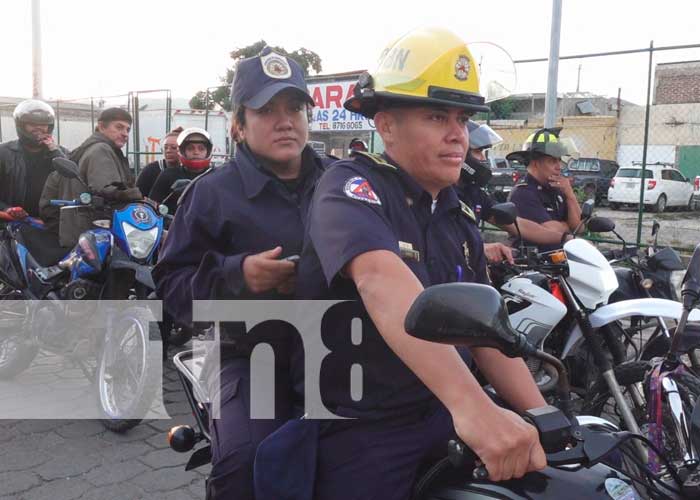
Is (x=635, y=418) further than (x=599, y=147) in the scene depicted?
No

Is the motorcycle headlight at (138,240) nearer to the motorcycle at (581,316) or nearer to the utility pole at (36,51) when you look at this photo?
the motorcycle at (581,316)

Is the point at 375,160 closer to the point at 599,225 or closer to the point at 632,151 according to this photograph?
the point at 599,225

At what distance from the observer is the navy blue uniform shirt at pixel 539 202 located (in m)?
5.14

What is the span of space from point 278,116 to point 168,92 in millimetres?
13370

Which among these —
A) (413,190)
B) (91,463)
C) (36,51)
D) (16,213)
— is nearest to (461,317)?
(413,190)

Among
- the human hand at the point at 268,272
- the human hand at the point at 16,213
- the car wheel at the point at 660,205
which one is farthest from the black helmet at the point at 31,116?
the car wheel at the point at 660,205

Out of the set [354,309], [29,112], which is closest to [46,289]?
[29,112]

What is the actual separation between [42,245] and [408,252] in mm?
4351

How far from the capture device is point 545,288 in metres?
4.16

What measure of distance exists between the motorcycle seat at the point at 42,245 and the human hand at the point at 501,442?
453cm

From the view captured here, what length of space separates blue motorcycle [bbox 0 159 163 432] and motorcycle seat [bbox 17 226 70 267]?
0.40ft

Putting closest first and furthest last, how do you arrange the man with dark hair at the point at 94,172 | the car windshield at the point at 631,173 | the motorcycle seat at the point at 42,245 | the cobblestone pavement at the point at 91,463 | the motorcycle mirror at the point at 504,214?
the cobblestone pavement at the point at 91,463 → the motorcycle mirror at the point at 504,214 → the man with dark hair at the point at 94,172 → the motorcycle seat at the point at 42,245 → the car windshield at the point at 631,173

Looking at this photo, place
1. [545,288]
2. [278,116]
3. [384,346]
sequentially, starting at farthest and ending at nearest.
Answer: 1. [545,288]
2. [278,116]
3. [384,346]

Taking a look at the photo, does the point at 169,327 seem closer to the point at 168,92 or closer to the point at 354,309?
the point at 354,309
